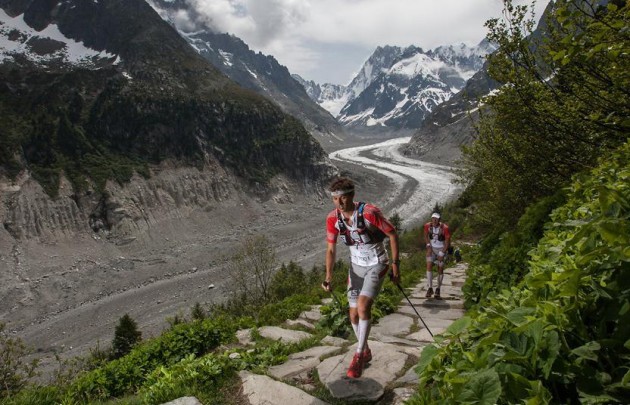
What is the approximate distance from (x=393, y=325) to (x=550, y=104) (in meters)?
5.95

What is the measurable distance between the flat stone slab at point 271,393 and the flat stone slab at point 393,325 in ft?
11.4

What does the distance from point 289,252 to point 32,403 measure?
51938 mm

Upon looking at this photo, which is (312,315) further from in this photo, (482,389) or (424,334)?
(482,389)

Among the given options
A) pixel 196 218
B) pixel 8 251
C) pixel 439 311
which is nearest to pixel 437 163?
pixel 196 218

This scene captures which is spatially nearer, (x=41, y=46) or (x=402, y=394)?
→ (x=402, y=394)

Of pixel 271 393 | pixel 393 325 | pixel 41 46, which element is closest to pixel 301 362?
pixel 271 393

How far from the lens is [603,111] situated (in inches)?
311

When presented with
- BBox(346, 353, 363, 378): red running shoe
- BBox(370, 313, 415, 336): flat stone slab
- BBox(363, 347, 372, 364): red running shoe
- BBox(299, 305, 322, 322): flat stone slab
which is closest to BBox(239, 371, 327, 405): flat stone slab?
BBox(346, 353, 363, 378): red running shoe

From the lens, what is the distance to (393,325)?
9.43m

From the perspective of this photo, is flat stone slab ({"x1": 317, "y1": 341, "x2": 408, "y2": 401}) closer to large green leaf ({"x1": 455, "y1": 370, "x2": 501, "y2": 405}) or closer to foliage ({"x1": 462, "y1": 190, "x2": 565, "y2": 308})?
foliage ({"x1": 462, "y1": 190, "x2": 565, "y2": 308})

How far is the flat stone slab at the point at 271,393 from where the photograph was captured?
5.26 metres

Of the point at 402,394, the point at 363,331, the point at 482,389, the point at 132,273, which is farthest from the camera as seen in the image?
the point at 132,273

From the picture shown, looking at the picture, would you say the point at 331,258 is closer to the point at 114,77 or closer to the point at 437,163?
the point at 114,77

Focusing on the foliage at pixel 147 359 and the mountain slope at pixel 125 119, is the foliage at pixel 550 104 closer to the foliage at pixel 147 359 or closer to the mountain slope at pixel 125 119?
the foliage at pixel 147 359
